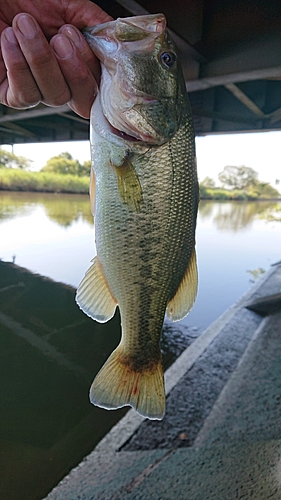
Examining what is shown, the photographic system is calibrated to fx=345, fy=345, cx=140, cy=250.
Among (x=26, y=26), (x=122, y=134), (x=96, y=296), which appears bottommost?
(x=96, y=296)

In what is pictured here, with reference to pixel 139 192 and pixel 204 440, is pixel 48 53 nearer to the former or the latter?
pixel 139 192

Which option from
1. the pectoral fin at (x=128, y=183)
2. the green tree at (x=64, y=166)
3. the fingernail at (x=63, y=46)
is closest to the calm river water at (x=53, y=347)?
the pectoral fin at (x=128, y=183)

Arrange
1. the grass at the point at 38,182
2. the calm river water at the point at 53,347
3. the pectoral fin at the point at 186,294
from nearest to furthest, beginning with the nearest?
the pectoral fin at the point at 186,294 → the calm river water at the point at 53,347 → the grass at the point at 38,182

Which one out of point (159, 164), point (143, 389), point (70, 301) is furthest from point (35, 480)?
point (70, 301)

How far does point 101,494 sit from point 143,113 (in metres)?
2.60

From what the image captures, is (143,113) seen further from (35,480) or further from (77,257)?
(77,257)

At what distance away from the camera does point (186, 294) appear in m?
1.76

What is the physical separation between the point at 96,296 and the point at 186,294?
45 cm

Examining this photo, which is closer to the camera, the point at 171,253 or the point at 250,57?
the point at 171,253

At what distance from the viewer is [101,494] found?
8.27 ft

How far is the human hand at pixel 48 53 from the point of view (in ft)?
4.58

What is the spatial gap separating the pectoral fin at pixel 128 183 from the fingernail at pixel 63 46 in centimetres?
50

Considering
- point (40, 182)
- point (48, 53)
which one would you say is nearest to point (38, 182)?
point (40, 182)

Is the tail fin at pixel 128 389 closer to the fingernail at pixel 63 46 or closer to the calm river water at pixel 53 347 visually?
the fingernail at pixel 63 46
